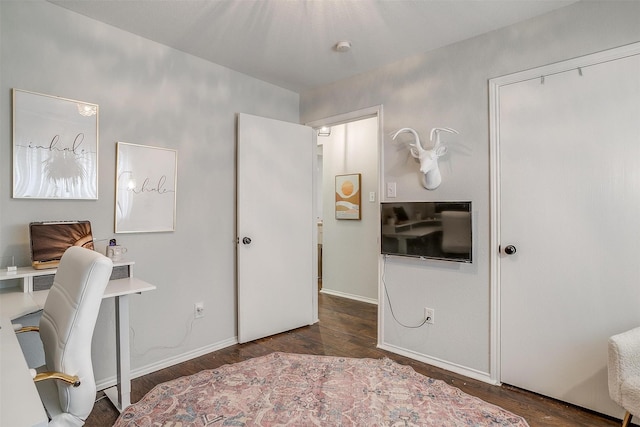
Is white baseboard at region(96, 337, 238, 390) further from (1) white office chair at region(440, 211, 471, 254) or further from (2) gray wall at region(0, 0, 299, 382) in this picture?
(1) white office chair at region(440, 211, 471, 254)

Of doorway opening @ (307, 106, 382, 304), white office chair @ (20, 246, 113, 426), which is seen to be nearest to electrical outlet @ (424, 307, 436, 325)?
doorway opening @ (307, 106, 382, 304)

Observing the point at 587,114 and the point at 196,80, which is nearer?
the point at 587,114

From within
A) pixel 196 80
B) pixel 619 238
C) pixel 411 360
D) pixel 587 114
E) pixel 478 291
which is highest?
pixel 196 80

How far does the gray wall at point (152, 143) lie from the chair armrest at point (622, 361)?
267 cm

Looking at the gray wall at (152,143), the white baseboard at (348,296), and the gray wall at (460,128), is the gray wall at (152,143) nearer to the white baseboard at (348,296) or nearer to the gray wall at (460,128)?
the gray wall at (460,128)

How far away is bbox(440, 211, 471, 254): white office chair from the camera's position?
7.75 feet

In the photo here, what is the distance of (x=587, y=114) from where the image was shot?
78.9 inches

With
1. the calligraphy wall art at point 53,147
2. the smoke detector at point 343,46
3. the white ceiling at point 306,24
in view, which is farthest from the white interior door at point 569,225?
the calligraphy wall art at point 53,147

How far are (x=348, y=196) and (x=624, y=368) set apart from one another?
10.9 ft

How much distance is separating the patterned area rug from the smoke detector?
2.48m

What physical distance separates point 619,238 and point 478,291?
0.88 meters

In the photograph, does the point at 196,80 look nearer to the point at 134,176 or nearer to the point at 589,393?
the point at 134,176

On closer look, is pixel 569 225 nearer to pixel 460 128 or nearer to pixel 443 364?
pixel 460 128

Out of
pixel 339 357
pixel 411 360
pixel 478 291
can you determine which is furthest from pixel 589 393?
pixel 339 357
